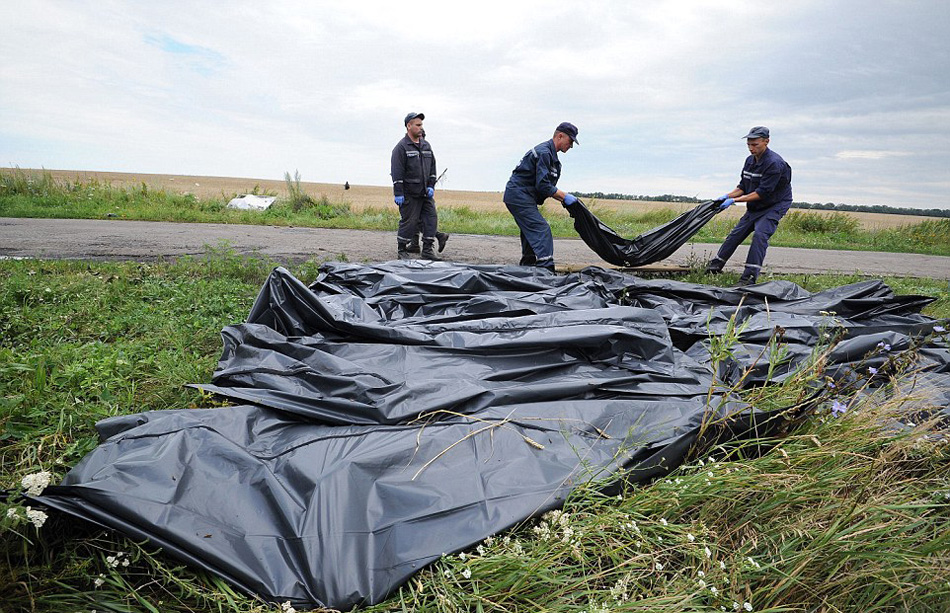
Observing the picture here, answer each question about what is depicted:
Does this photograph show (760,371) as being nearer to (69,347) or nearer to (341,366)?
(341,366)

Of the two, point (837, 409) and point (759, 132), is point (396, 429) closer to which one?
point (837, 409)

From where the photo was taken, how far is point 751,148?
238 inches

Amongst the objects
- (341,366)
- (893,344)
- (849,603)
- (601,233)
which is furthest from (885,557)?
(601,233)

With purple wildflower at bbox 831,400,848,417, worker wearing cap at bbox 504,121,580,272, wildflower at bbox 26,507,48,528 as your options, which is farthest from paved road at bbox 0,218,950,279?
wildflower at bbox 26,507,48,528

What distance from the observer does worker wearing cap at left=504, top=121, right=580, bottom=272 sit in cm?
586

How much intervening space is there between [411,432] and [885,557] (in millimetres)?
1653

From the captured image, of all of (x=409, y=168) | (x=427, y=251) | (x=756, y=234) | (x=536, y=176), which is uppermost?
(x=409, y=168)

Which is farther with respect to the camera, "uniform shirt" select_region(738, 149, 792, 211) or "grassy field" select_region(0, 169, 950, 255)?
"grassy field" select_region(0, 169, 950, 255)

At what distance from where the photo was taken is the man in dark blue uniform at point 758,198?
5949 millimetres

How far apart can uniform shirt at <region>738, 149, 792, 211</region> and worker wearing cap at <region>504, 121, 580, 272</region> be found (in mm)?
2136

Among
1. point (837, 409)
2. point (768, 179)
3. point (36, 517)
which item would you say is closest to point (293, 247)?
point (768, 179)

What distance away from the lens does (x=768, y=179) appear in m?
5.97

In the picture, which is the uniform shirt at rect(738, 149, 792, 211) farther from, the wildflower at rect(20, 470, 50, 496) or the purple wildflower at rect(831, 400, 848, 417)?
the wildflower at rect(20, 470, 50, 496)

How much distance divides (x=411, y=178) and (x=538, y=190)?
1.87 m
